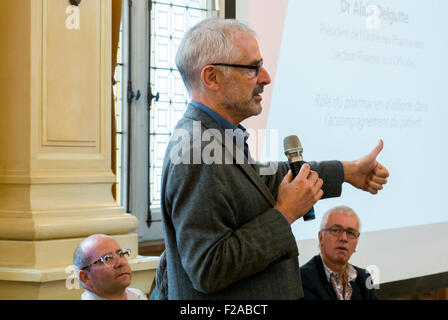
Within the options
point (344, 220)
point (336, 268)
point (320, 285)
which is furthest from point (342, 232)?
point (320, 285)

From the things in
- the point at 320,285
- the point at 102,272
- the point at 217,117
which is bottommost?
the point at 320,285

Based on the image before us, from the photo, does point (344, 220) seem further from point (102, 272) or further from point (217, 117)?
point (217, 117)

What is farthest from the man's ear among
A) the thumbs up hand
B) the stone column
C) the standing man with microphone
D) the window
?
the window

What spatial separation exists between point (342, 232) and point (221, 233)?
1395 mm

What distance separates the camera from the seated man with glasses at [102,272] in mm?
1885

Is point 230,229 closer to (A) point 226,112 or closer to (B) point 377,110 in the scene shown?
(A) point 226,112

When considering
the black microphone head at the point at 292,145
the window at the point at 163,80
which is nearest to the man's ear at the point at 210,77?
the black microphone head at the point at 292,145

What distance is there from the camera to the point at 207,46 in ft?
4.51

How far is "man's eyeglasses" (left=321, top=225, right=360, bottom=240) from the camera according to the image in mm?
2506

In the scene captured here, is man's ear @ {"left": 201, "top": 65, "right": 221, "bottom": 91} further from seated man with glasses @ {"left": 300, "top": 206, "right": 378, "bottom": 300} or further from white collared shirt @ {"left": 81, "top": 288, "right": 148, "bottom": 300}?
seated man with glasses @ {"left": 300, "top": 206, "right": 378, "bottom": 300}

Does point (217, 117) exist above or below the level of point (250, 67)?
below

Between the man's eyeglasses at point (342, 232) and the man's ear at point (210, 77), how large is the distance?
4.39ft

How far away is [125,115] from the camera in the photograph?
3949 mm

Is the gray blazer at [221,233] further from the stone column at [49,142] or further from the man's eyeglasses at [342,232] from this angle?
the man's eyeglasses at [342,232]
